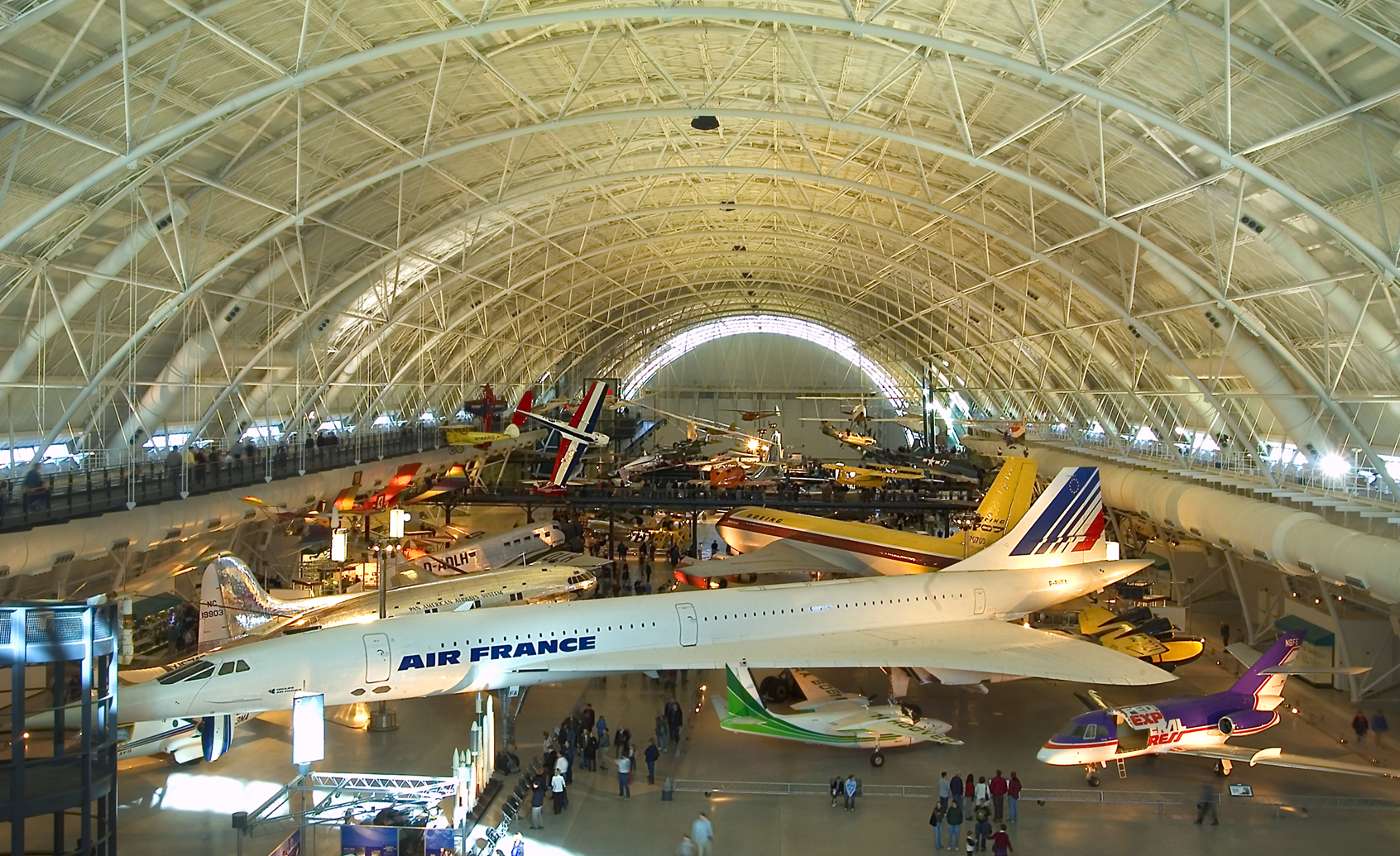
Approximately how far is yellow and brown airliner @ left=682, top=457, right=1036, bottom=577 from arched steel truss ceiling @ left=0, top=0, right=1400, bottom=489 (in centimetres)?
676

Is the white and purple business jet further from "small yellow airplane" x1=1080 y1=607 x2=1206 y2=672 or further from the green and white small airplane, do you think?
"small yellow airplane" x1=1080 y1=607 x2=1206 y2=672

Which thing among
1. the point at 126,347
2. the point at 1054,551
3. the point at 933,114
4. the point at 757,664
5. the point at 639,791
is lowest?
the point at 639,791

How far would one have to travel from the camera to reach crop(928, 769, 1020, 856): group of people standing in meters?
16.0

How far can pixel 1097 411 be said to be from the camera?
42.7m

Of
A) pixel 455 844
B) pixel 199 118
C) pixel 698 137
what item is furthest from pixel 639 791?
pixel 698 137

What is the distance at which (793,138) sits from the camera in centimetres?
3616

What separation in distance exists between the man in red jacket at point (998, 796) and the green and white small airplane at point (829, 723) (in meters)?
2.11

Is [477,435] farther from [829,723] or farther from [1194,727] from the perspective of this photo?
[1194,727]

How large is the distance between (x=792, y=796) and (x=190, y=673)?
11105mm

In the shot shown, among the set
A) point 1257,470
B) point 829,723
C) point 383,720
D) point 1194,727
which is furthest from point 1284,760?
point 383,720

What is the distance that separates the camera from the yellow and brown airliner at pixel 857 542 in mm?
30641

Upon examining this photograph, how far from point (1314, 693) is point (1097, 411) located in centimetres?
1955

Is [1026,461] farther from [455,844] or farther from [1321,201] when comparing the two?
[455,844]

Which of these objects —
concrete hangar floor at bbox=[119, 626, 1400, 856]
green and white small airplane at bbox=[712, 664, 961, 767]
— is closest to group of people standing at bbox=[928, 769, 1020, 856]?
concrete hangar floor at bbox=[119, 626, 1400, 856]
